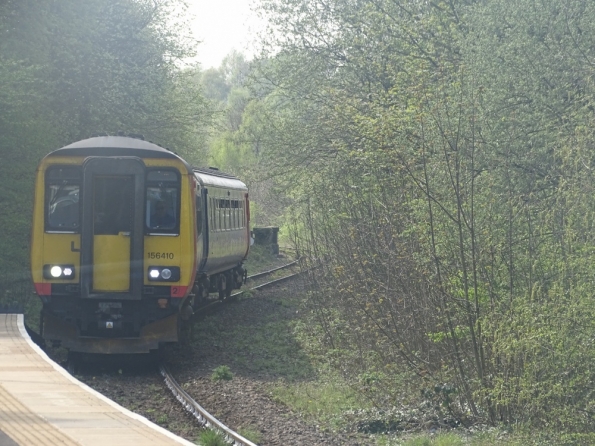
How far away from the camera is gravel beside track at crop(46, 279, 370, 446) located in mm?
9250

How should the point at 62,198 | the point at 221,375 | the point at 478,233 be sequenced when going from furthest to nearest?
the point at 62,198, the point at 221,375, the point at 478,233

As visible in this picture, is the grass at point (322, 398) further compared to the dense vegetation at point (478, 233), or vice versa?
the grass at point (322, 398)

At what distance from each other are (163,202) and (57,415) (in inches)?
222

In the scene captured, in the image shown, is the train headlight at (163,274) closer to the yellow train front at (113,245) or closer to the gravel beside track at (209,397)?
the yellow train front at (113,245)

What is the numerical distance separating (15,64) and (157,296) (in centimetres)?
731

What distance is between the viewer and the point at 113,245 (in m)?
13.1

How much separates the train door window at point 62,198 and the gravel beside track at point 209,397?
2107 mm

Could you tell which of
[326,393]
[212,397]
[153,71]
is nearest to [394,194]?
[326,393]

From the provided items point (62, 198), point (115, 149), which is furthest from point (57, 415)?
point (115, 149)

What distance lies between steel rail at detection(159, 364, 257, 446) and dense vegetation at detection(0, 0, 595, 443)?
6.81ft

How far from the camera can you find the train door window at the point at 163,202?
43.3 feet

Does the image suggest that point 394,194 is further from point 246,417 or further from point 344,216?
point 246,417

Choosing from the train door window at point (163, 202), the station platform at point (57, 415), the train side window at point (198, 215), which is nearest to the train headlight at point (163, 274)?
the train door window at point (163, 202)

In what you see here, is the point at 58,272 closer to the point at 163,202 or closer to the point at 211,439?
the point at 163,202
